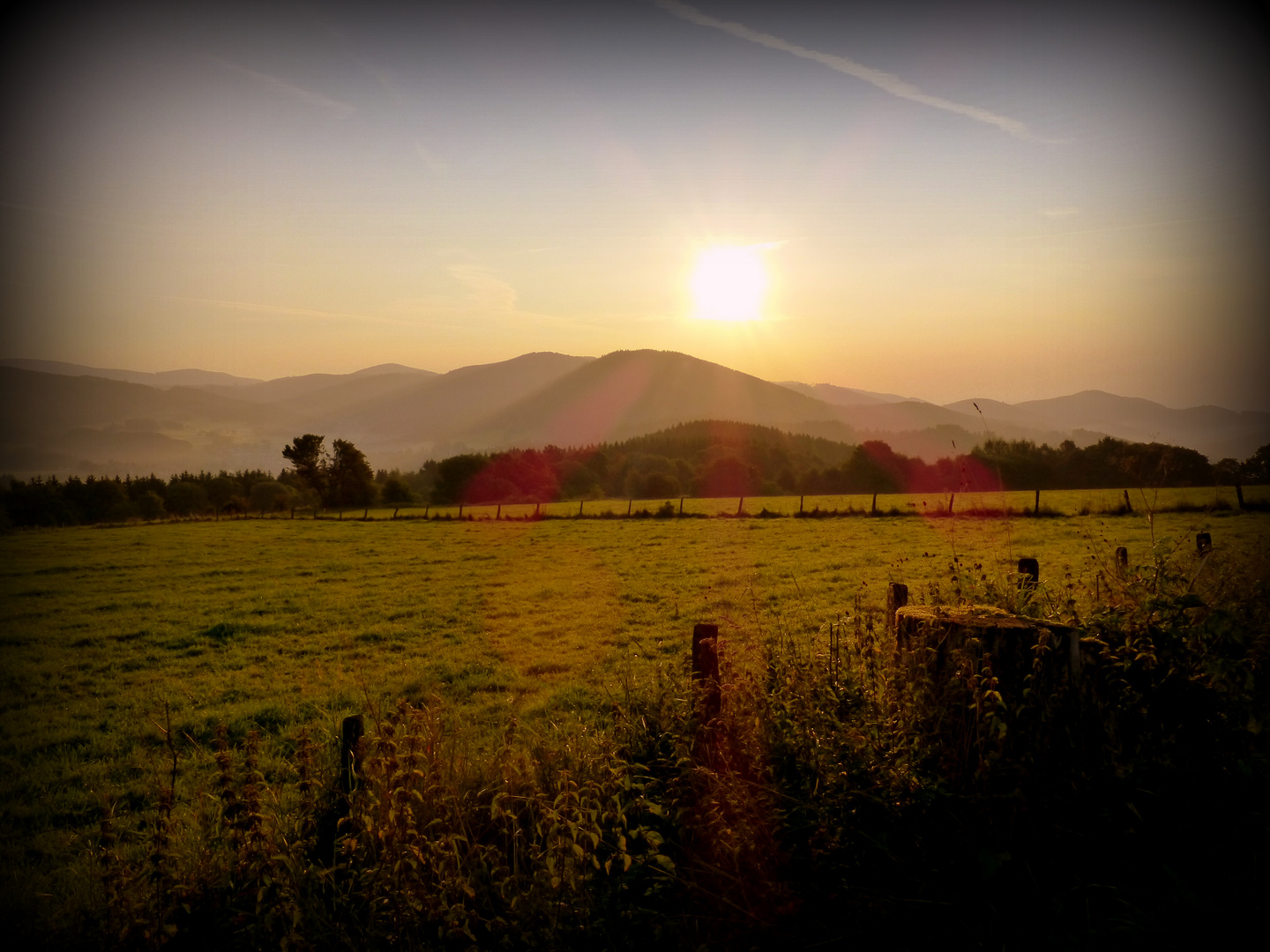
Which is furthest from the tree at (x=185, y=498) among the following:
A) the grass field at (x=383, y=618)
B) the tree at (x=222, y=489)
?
the grass field at (x=383, y=618)

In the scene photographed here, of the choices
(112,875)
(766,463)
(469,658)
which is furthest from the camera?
(766,463)

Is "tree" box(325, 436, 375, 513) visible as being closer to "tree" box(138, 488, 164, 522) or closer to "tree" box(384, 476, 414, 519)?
"tree" box(384, 476, 414, 519)

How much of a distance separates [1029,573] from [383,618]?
50.4ft

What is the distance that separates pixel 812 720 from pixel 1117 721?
2.19 meters

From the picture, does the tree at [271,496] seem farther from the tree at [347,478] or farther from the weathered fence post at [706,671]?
the weathered fence post at [706,671]

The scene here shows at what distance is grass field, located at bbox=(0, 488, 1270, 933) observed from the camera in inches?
370

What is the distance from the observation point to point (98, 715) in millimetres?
11453

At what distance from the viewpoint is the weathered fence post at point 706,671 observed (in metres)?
5.66

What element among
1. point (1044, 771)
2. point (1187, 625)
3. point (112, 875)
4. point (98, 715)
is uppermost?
point (1187, 625)

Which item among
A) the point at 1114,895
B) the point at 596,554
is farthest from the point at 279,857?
the point at 596,554

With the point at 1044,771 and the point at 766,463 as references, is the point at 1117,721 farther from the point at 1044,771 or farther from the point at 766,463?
the point at 766,463

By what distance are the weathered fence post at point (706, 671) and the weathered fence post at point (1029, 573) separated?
12.4 ft

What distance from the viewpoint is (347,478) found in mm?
84188

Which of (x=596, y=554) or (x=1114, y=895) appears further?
(x=596, y=554)
